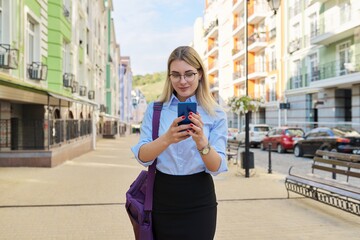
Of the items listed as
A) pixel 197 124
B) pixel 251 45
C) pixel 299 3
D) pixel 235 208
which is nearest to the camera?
pixel 197 124

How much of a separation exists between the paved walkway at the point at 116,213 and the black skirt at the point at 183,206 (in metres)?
3.03

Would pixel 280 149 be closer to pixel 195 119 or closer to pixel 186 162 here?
pixel 186 162

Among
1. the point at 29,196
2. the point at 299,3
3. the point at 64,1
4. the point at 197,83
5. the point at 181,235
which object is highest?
the point at 299,3

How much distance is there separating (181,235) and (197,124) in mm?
748

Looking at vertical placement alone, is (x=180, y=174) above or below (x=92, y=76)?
below

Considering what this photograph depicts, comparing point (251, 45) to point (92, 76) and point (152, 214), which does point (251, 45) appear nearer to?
point (92, 76)

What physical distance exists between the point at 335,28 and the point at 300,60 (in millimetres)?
6754

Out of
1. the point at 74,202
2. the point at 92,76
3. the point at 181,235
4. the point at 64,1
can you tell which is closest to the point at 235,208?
the point at 74,202

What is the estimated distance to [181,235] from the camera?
237 cm

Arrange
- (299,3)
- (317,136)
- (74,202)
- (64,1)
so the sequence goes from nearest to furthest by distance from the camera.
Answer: (74,202) → (317,136) → (64,1) → (299,3)

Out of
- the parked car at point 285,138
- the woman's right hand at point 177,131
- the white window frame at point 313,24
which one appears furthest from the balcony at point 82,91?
the woman's right hand at point 177,131

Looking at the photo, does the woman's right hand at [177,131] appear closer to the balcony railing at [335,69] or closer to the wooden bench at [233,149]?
the wooden bench at [233,149]

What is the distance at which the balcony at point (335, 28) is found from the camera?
77.9ft

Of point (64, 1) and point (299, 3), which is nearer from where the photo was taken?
point (64, 1)
